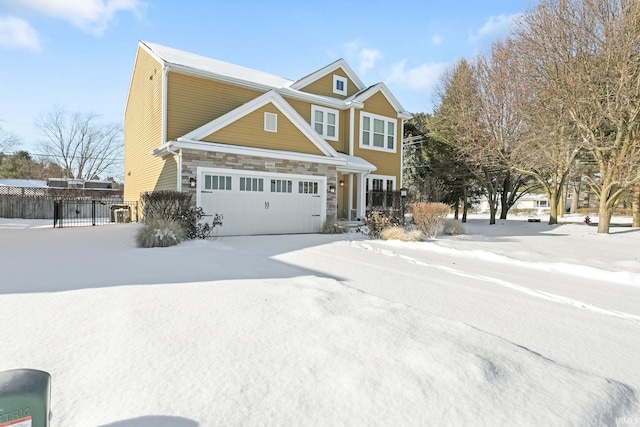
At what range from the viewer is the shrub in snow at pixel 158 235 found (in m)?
8.02

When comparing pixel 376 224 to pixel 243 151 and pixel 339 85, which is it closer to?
pixel 243 151

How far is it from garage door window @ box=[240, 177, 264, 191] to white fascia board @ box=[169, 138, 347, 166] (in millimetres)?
821

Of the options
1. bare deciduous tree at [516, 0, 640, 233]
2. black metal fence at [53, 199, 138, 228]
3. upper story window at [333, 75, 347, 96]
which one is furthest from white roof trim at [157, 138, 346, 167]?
bare deciduous tree at [516, 0, 640, 233]

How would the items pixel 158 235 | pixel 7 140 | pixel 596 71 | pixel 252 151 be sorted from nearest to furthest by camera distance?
pixel 158 235, pixel 252 151, pixel 596 71, pixel 7 140

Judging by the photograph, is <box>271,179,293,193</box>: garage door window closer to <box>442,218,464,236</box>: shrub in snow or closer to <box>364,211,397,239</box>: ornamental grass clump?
<box>364,211,397,239</box>: ornamental grass clump

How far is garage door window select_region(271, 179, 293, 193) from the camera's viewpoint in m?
12.2

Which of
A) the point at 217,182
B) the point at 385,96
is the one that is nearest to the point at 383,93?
the point at 385,96

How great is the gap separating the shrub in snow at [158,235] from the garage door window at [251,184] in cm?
331

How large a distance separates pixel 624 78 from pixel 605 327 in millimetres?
12466

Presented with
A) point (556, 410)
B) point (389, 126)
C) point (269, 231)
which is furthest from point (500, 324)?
point (389, 126)

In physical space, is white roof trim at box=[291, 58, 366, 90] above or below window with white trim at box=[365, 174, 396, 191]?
above

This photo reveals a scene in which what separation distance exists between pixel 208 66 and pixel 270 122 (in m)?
Result: 4.56

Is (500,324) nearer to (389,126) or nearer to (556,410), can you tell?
(556,410)

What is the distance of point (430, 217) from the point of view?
459 inches
